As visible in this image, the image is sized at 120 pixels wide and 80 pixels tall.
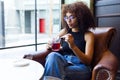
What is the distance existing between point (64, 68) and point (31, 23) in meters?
1.33

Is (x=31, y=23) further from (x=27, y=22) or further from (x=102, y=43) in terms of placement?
(x=102, y=43)

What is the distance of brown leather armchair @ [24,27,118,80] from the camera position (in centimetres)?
154

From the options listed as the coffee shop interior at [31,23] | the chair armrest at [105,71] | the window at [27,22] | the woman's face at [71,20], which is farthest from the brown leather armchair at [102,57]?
the window at [27,22]

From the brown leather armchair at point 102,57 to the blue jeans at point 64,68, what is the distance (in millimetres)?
117

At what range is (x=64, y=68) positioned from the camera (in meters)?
1.64

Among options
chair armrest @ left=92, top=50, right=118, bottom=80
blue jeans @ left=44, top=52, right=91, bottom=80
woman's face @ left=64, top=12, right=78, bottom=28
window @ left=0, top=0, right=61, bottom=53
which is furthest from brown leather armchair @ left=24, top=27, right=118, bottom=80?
window @ left=0, top=0, right=61, bottom=53

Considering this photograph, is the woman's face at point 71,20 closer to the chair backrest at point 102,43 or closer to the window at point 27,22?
the chair backrest at point 102,43

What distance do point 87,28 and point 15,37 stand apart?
3.86ft

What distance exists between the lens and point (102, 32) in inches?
81.2

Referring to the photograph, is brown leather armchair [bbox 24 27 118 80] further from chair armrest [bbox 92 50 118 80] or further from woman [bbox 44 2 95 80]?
woman [bbox 44 2 95 80]

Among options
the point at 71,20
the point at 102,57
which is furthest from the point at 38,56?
the point at 102,57

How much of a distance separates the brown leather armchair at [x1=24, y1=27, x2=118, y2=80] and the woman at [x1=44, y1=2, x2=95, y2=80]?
14cm

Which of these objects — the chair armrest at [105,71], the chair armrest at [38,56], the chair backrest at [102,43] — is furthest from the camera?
the chair backrest at [102,43]

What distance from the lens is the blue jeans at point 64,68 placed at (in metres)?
1.55
